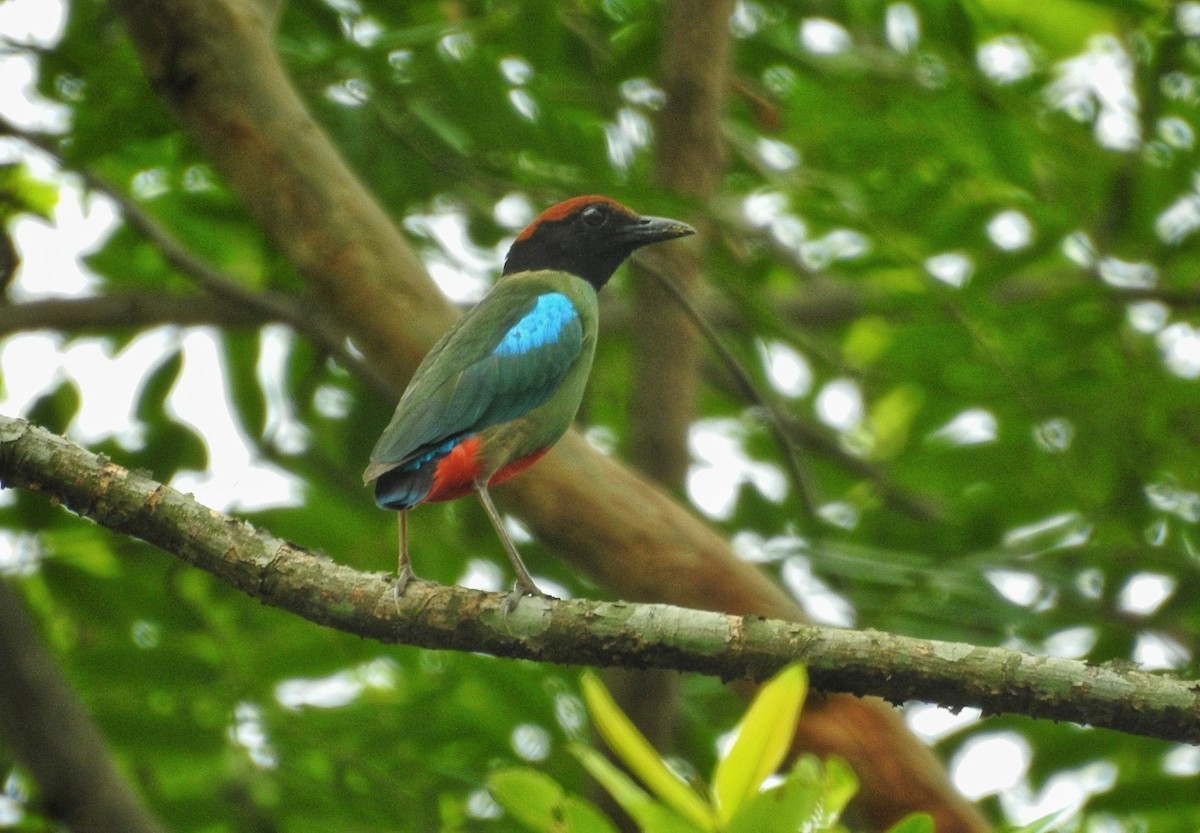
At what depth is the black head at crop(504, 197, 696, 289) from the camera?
16.9 ft

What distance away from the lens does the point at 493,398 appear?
4.27 meters

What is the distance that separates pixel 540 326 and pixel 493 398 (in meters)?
0.47

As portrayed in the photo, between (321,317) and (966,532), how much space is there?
236cm

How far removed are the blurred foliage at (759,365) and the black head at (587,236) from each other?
0.36 ft

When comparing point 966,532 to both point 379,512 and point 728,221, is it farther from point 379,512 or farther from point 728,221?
point 379,512

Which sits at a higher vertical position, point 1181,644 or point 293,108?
point 293,108

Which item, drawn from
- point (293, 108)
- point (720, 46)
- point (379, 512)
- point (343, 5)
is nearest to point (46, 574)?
point (379, 512)

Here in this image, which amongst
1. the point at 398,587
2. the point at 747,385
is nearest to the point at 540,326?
the point at 747,385

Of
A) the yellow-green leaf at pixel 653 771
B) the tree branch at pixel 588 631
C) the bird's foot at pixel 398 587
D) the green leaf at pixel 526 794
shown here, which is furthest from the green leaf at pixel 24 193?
the yellow-green leaf at pixel 653 771

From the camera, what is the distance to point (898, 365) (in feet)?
18.4

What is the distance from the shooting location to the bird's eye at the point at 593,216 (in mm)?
5160

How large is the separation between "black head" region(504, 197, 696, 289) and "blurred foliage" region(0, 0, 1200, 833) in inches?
4.4

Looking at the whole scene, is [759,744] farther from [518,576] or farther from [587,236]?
[587,236]

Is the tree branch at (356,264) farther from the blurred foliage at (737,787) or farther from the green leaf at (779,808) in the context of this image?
the green leaf at (779,808)
